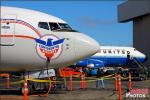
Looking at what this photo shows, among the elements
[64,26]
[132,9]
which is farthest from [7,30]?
[132,9]

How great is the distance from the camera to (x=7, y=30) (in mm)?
17781

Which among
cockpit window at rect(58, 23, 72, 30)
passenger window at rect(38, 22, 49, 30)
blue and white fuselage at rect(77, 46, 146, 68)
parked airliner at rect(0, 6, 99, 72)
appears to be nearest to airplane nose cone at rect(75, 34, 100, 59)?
parked airliner at rect(0, 6, 99, 72)

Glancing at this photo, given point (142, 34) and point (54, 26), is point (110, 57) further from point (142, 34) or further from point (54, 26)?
point (54, 26)

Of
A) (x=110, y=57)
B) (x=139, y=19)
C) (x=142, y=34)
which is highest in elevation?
(x=139, y=19)

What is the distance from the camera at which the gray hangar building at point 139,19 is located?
213 ft

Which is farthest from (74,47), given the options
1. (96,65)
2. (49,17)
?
(96,65)

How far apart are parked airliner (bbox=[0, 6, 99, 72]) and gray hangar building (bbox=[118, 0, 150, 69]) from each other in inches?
1815

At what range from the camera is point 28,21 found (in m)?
18.2

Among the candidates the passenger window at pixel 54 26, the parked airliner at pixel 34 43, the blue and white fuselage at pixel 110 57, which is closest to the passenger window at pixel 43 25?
the parked airliner at pixel 34 43

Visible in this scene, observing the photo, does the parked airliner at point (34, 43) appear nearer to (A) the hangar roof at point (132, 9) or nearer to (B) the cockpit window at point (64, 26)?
(B) the cockpit window at point (64, 26)

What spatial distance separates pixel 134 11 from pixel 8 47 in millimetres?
52322

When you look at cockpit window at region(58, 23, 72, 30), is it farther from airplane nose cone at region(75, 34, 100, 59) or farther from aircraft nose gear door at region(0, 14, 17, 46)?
aircraft nose gear door at region(0, 14, 17, 46)

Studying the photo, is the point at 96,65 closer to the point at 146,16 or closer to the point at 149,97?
the point at 146,16

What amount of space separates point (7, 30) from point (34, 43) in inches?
50.3
